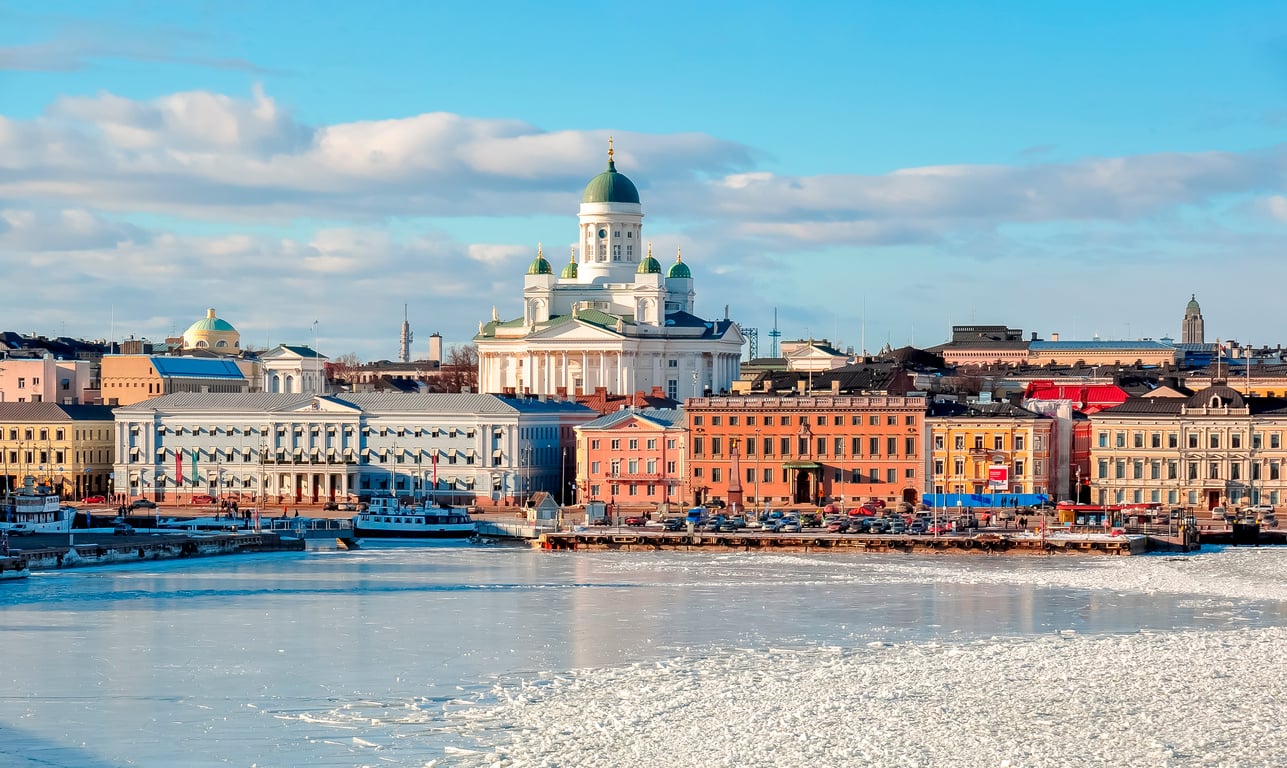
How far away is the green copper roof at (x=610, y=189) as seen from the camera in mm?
138750

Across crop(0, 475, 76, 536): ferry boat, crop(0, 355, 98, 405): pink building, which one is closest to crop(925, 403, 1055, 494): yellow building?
crop(0, 475, 76, 536): ferry boat

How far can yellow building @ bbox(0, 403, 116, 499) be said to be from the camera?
103 m

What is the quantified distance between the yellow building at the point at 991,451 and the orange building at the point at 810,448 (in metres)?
0.87

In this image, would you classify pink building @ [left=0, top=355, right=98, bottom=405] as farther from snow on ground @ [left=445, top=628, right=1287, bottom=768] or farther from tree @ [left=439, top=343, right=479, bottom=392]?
snow on ground @ [left=445, top=628, right=1287, bottom=768]

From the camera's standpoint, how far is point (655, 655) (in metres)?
41.7

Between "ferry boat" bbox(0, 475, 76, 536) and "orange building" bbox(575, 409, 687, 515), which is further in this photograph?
"orange building" bbox(575, 409, 687, 515)

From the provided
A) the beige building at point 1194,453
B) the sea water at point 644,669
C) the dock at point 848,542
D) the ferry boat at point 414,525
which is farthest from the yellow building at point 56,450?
the beige building at point 1194,453

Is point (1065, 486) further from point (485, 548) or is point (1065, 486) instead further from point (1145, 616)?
point (1145, 616)

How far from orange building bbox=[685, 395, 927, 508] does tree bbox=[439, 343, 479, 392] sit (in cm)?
5415

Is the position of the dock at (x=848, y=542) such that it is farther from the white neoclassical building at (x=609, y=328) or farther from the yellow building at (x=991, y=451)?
the white neoclassical building at (x=609, y=328)

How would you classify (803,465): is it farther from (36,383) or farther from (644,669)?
(36,383)

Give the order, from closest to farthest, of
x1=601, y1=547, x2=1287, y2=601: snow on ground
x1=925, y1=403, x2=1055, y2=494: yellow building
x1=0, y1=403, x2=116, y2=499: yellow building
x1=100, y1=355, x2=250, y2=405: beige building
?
x1=601, y1=547, x2=1287, y2=601: snow on ground < x1=925, y1=403, x2=1055, y2=494: yellow building < x1=0, y1=403, x2=116, y2=499: yellow building < x1=100, y1=355, x2=250, y2=405: beige building

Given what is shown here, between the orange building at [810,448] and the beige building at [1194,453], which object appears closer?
the beige building at [1194,453]

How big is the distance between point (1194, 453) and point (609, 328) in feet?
167
